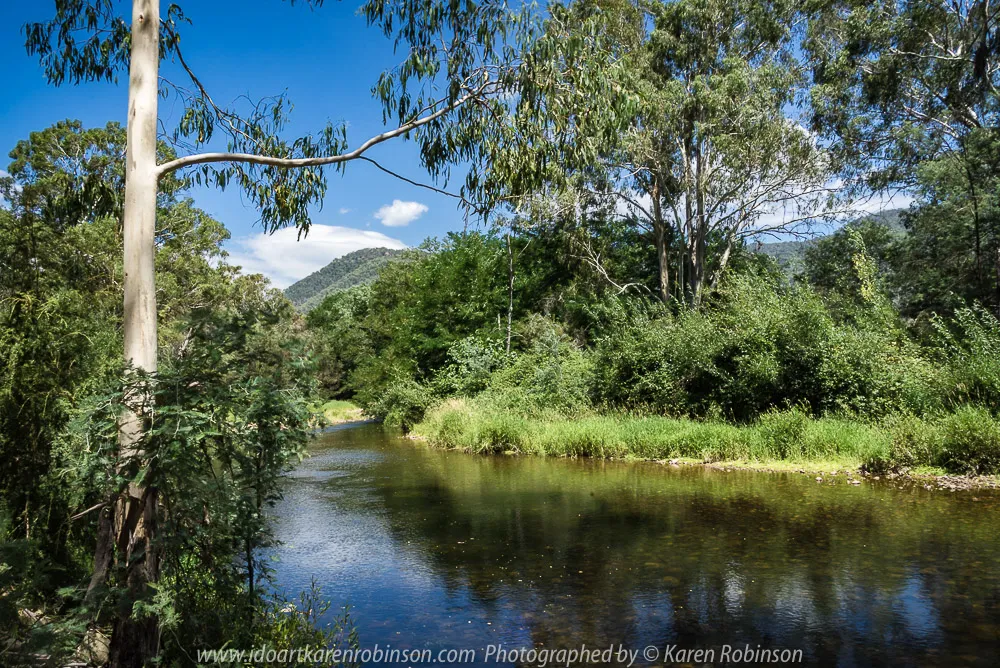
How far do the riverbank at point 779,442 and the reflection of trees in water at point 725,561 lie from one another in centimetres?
139

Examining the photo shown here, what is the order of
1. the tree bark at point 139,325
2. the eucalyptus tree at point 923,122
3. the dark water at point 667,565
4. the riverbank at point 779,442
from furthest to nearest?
the eucalyptus tree at point 923,122 → the riverbank at point 779,442 → the dark water at point 667,565 → the tree bark at point 139,325

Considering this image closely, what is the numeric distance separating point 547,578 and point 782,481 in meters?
7.61

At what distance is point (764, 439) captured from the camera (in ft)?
53.5

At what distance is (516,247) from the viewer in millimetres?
35812

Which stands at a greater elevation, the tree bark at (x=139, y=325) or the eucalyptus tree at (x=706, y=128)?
the eucalyptus tree at (x=706, y=128)

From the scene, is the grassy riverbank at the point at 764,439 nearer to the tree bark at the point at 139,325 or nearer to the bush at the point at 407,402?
the bush at the point at 407,402

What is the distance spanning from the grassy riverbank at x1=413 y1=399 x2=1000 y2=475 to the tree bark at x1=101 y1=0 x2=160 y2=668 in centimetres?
1350

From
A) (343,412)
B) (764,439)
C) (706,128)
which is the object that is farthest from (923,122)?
(343,412)

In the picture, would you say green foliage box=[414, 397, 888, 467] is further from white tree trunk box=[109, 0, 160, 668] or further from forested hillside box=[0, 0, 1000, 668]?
white tree trunk box=[109, 0, 160, 668]

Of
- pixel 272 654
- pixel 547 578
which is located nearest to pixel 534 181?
pixel 547 578

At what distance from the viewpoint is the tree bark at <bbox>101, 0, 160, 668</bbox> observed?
178 inches

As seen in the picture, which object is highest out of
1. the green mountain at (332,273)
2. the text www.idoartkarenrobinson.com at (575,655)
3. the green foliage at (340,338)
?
the green mountain at (332,273)

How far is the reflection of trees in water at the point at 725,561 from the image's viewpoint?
20.7 feet

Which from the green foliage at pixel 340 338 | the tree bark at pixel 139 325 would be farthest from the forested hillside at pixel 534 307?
the green foliage at pixel 340 338
